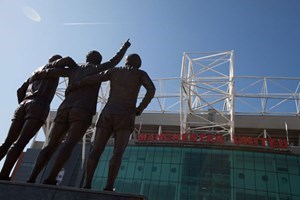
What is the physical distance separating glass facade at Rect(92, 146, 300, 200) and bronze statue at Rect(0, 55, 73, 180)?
2310 centimetres

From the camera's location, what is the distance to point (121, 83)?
16.8 feet

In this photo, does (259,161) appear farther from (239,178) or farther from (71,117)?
(71,117)

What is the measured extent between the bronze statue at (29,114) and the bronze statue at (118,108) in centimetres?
67

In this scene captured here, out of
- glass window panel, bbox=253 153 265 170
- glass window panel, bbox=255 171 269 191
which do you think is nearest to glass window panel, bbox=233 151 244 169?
glass window panel, bbox=253 153 265 170

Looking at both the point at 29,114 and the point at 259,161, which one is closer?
the point at 29,114

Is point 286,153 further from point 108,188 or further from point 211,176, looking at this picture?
point 108,188

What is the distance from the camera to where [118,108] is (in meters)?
4.88

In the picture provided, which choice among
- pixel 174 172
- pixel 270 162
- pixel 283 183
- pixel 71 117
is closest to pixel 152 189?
pixel 174 172

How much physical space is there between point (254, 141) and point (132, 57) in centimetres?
2649

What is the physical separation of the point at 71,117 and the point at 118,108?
79cm

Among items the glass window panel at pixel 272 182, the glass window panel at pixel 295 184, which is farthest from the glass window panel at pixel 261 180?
the glass window panel at pixel 295 184

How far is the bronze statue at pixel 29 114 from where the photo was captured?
5012mm

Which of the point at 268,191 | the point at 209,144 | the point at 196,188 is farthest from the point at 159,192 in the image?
the point at 268,191

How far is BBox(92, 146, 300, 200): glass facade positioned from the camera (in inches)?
1038
